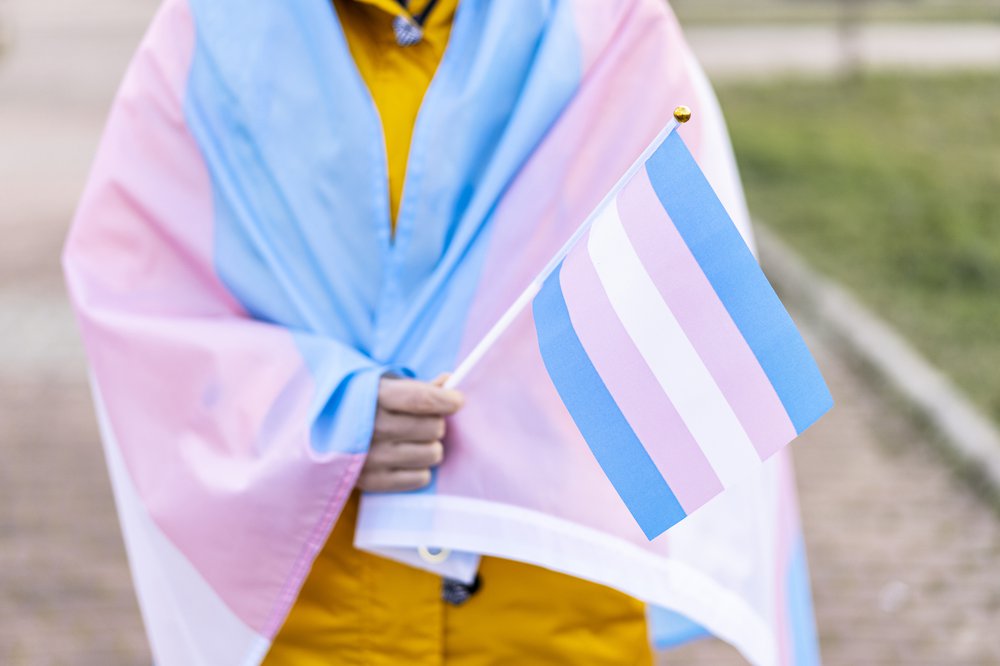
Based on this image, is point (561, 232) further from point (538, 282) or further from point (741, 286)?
point (741, 286)

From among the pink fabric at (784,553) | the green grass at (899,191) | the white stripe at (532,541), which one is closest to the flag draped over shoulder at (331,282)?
the white stripe at (532,541)

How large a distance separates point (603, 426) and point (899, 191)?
7055 millimetres

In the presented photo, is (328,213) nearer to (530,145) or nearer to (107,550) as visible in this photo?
(530,145)

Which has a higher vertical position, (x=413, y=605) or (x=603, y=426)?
(x=603, y=426)

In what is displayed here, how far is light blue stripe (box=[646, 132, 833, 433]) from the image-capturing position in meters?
1.47

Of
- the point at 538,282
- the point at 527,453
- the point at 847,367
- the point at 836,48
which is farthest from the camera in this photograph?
the point at 836,48

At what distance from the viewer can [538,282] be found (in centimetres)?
168

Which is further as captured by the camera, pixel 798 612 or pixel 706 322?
pixel 798 612

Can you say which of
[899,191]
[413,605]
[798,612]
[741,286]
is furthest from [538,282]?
[899,191]

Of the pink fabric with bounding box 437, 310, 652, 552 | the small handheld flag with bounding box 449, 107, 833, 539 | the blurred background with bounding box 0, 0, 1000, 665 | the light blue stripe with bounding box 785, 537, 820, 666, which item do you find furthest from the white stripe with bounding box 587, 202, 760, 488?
the blurred background with bounding box 0, 0, 1000, 665

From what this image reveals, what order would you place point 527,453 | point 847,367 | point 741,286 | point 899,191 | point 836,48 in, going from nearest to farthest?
1. point 741,286
2. point 527,453
3. point 847,367
4. point 899,191
5. point 836,48

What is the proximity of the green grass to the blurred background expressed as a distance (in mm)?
20

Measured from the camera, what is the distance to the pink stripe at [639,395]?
1518 millimetres

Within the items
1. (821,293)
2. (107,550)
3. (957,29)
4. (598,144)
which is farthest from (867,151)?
(957,29)
